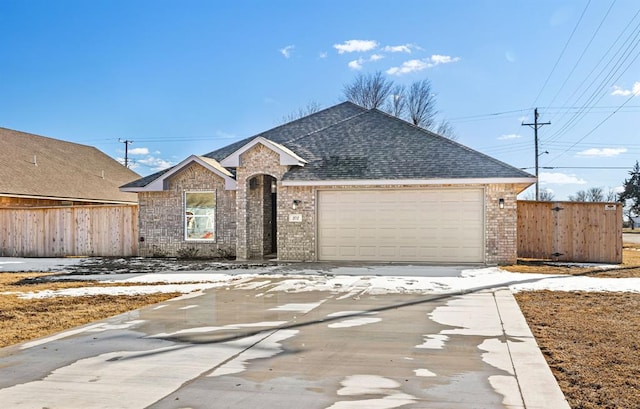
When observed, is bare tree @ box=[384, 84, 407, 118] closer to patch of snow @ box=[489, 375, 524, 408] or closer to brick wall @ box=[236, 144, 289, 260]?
brick wall @ box=[236, 144, 289, 260]

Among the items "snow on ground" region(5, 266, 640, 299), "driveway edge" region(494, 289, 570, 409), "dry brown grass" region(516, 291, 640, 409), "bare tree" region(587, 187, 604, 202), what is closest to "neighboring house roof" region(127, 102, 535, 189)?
"snow on ground" region(5, 266, 640, 299)

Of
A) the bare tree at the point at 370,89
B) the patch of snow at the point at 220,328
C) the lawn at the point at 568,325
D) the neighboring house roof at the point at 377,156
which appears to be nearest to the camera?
the lawn at the point at 568,325

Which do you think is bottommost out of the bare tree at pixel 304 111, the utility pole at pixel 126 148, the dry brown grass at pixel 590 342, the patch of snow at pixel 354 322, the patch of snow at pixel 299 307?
the dry brown grass at pixel 590 342

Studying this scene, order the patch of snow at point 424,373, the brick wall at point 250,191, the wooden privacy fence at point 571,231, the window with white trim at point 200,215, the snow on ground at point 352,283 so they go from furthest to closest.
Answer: the window with white trim at point 200,215, the brick wall at point 250,191, the wooden privacy fence at point 571,231, the snow on ground at point 352,283, the patch of snow at point 424,373

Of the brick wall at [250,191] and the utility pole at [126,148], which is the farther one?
the utility pole at [126,148]

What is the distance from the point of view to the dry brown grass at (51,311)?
671 cm

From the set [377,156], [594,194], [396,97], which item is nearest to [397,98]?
[396,97]

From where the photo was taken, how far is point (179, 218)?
18.3m

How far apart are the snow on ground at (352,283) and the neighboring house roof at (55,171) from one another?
13.2 meters

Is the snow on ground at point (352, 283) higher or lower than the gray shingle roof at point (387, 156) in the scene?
lower

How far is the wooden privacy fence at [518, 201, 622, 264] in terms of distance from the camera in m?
16.3

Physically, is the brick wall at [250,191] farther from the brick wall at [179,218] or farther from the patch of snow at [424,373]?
the patch of snow at [424,373]

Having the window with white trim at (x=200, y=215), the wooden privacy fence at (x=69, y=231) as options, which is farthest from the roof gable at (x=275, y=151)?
the wooden privacy fence at (x=69, y=231)

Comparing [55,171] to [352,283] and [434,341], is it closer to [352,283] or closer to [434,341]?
[352,283]
